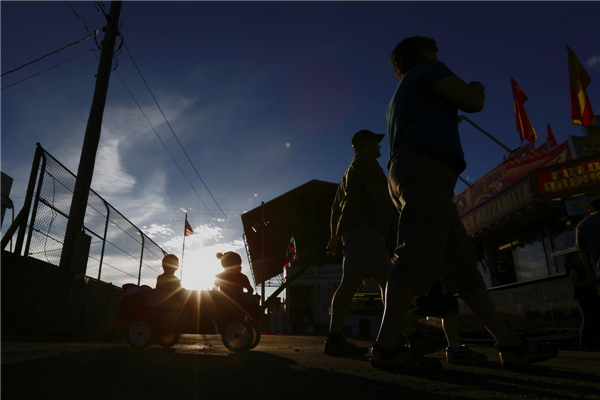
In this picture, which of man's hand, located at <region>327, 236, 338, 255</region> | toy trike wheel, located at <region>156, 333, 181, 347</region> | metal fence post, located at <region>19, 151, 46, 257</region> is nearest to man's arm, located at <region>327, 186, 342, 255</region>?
man's hand, located at <region>327, 236, 338, 255</region>

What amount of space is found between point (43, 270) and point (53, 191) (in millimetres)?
1342

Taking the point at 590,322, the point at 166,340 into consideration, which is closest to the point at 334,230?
the point at 166,340

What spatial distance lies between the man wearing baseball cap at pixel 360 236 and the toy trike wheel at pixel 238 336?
47.7 inches

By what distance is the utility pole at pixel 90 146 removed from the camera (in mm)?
7180

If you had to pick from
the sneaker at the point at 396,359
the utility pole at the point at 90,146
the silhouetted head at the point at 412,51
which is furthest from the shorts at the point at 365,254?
the utility pole at the point at 90,146

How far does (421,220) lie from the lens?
1.94 metres

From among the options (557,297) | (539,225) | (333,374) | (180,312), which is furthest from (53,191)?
(539,225)

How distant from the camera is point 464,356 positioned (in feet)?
8.18

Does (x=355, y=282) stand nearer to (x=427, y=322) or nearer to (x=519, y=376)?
(x=519, y=376)

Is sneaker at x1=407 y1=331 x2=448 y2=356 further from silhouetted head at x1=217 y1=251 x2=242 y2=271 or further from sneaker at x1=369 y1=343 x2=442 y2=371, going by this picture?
silhouetted head at x1=217 y1=251 x2=242 y2=271

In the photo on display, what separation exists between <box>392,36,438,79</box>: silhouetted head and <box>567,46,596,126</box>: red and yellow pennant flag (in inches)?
350

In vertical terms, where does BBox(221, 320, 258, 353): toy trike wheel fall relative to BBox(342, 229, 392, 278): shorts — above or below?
below

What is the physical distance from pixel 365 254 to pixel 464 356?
0.98 m

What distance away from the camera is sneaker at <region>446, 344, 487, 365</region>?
8.00 feet
